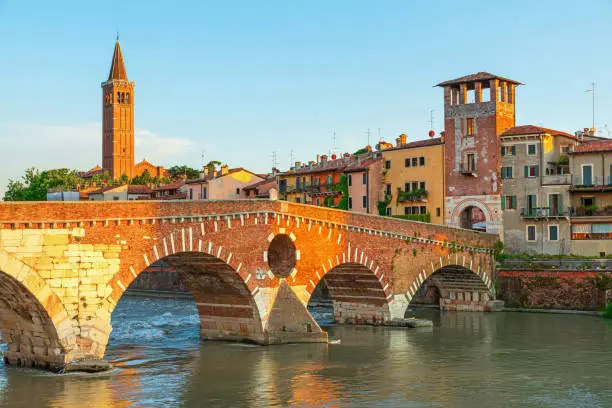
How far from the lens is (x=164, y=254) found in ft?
97.3

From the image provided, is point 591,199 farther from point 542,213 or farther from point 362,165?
point 362,165

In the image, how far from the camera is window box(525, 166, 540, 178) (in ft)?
164

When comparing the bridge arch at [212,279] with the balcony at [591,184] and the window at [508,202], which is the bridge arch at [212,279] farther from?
the balcony at [591,184]

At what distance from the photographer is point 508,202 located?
50531 mm

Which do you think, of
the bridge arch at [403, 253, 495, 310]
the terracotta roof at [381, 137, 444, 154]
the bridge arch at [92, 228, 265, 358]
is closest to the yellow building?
the terracotta roof at [381, 137, 444, 154]

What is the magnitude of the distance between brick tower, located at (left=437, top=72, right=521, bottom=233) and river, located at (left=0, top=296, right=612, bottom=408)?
12.5 meters

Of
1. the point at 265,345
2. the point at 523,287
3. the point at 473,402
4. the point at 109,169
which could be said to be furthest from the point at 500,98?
the point at 109,169

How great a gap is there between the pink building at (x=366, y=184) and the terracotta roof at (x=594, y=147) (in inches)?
517

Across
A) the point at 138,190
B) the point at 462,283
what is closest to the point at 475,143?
the point at 462,283

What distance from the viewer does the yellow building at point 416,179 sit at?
53.2 meters

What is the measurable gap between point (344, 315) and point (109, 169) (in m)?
93.2

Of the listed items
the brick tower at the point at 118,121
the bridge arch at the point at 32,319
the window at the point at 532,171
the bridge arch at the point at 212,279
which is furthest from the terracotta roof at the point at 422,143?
the brick tower at the point at 118,121

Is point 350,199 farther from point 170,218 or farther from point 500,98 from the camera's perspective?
point 170,218

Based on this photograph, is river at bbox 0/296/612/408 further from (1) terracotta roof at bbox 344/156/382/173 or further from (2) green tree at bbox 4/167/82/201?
(2) green tree at bbox 4/167/82/201
